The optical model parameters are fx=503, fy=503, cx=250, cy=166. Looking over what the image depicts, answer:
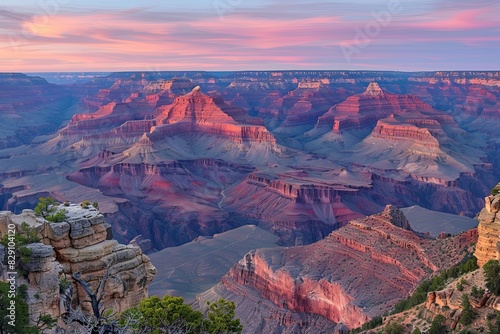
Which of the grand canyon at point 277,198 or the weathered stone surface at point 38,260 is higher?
the weathered stone surface at point 38,260

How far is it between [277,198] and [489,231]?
88.4 m

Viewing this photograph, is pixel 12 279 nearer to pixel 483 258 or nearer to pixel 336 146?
pixel 483 258

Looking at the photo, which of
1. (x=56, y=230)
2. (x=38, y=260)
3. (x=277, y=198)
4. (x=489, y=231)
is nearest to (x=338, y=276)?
(x=489, y=231)

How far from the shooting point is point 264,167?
148625 mm

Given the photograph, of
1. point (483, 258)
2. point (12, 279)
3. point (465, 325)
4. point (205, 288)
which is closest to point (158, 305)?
point (12, 279)

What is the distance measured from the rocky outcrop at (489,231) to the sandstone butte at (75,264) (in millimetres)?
20476

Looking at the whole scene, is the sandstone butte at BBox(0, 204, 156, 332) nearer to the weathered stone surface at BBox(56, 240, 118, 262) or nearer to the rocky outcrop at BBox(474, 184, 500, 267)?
the weathered stone surface at BBox(56, 240, 118, 262)

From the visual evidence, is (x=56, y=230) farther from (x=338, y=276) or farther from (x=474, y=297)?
(x=338, y=276)

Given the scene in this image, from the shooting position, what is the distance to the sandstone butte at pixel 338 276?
4741cm

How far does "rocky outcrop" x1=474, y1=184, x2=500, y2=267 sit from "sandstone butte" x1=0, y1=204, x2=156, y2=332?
2048 centimetres

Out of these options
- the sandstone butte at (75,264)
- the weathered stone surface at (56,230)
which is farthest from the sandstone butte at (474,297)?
the weathered stone surface at (56,230)

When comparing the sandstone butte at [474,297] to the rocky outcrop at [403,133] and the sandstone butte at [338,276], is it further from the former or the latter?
the rocky outcrop at [403,133]

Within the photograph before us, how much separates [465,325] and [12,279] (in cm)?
2184

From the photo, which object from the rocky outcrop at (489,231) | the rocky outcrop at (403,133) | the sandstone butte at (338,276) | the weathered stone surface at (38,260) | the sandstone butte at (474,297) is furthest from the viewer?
the rocky outcrop at (403,133)
